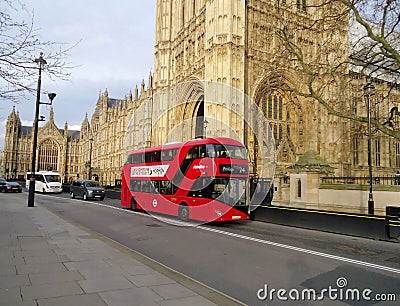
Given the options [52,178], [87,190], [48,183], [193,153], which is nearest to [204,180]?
[193,153]

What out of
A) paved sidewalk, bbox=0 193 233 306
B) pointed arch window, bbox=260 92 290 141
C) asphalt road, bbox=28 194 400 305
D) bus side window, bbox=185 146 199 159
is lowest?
asphalt road, bbox=28 194 400 305

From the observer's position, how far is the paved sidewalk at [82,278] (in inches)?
179

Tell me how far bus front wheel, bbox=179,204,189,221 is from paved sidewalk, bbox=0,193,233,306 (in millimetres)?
6390

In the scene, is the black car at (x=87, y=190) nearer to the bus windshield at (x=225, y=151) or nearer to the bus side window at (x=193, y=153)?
the bus side window at (x=193, y=153)

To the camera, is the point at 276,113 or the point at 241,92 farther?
the point at 276,113

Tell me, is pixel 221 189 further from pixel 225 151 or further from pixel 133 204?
pixel 133 204

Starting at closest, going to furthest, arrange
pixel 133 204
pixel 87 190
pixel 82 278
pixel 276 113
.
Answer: pixel 82 278 → pixel 133 204 → pixel 87 190 → pixel 276 113

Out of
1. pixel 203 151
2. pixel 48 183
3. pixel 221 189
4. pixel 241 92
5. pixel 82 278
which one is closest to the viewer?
pixel 82 278

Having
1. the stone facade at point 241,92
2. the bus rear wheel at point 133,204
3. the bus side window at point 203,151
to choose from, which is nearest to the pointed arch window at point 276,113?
the stone facade at point 241,92

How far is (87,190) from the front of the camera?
1110 inches

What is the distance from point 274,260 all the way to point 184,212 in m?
7.69

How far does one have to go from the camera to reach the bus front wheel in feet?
49.0

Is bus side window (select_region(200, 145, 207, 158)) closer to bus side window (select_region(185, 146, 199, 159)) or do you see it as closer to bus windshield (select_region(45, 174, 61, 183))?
bus side window (select_region(185, 146, 199, 159))

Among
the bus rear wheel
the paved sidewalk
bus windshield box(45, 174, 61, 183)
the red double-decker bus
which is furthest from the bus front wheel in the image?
bus windshield box(45, 174, 61, 183)
